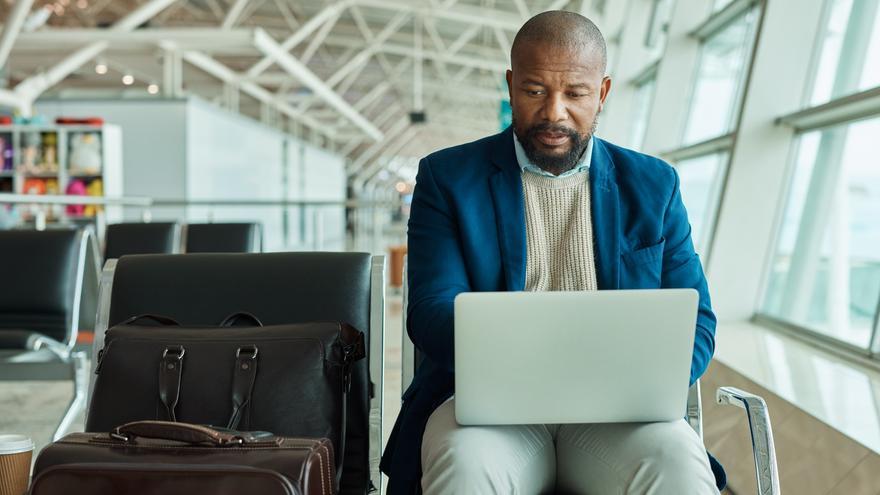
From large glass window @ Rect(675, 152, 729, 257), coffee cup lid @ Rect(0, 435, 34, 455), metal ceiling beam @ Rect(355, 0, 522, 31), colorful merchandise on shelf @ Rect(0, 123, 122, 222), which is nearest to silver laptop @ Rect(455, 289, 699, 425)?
coffee cup lid @ Rect(0, 435, 34, 455)

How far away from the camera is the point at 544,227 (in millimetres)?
1822

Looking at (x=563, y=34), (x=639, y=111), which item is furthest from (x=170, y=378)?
(x=639, y=111)

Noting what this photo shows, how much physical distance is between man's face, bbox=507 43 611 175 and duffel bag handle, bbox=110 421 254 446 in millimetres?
825

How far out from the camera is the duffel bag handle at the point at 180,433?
56.6 inches

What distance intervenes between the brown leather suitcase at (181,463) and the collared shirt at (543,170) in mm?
729

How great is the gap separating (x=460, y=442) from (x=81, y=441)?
0.66 m

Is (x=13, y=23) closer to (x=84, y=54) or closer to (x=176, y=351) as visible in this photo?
(x=84, y=54)

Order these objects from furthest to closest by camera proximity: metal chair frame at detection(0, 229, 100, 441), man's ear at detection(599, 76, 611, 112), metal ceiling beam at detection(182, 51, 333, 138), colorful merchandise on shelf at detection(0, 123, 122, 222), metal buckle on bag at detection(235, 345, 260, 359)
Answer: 1. metal ceiling beam at detection(182, 51, 333, 138)
2. colorful merchandise on shelf at detection(0, 123, 122, 222)
3. metal chair frame at detection(0, 229, 100, 441)
4. man's ear at detection(599, 76, 611, 112)
5. metal buckle on bag at detection(235, 345, 260, 359)

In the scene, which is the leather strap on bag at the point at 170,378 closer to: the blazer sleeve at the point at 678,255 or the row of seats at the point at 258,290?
the row of seats at the point at 258,290

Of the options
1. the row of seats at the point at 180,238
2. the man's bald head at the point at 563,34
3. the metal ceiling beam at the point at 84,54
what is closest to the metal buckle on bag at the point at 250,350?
the man's bald head at the point at 563,34

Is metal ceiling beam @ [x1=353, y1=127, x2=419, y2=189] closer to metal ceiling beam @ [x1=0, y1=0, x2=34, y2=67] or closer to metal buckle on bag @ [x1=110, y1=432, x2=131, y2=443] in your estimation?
metal ceiling beam @ [x1=0, y1=0, x2=34, y2=67]

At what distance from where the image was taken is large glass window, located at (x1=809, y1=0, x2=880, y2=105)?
3895 millimetres

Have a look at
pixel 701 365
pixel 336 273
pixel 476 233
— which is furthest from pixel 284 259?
pixel 701 365

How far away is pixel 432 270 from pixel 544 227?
0.26m
